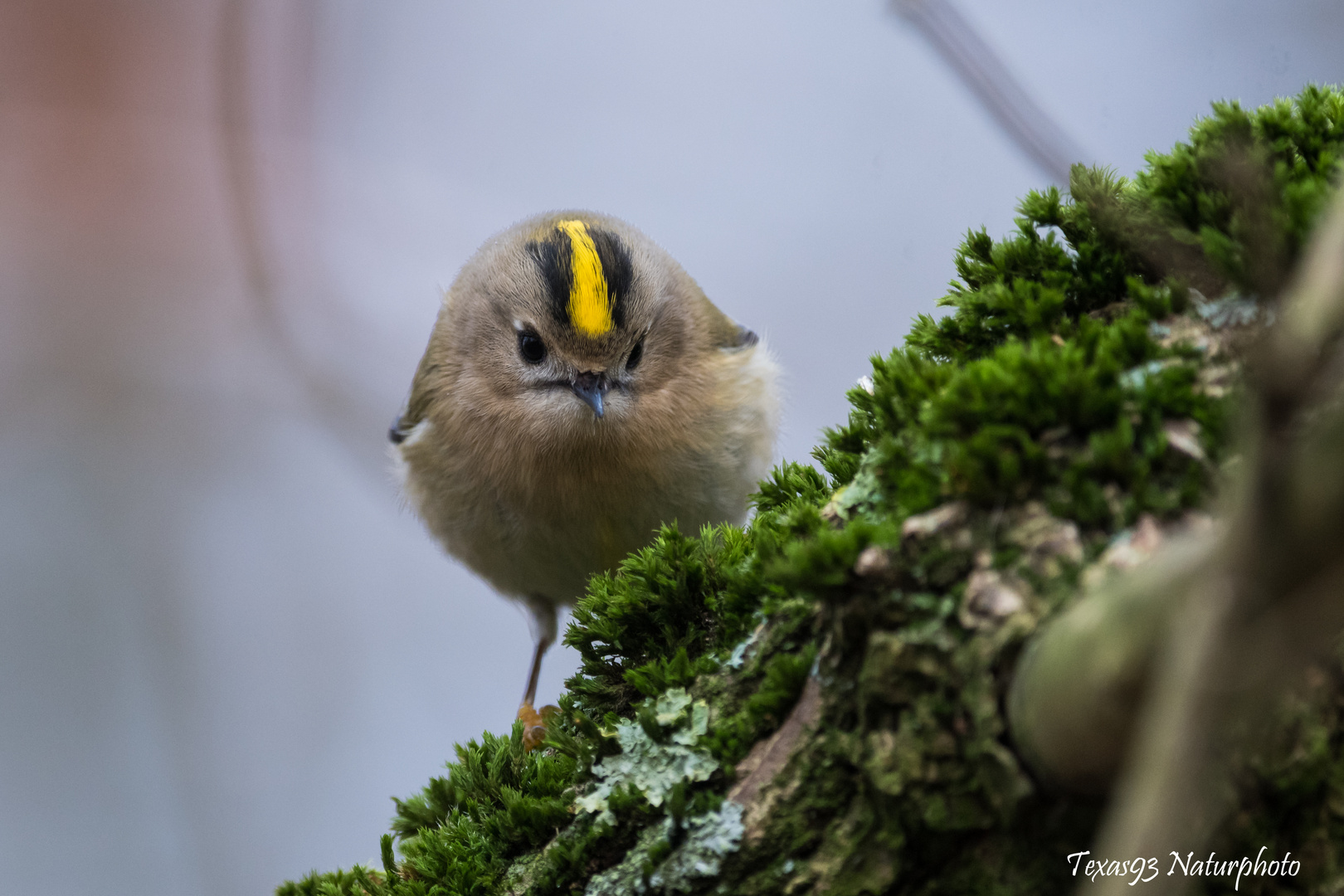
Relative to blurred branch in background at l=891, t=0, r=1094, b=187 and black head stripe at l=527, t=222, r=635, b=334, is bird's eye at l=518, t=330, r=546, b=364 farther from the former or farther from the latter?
blurred branch in background at l=891, t=0, r=1094, b=187

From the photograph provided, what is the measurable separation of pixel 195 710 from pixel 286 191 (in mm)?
2298

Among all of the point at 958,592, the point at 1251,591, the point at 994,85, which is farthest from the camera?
the point at 994,85

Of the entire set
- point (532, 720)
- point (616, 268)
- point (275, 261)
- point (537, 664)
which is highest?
point (275, 261)

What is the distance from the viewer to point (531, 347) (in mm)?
2783

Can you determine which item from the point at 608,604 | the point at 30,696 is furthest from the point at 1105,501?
the point at 30,696

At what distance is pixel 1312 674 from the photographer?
0.99 m

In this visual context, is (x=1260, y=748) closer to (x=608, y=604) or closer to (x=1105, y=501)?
(x=1105, y=501)

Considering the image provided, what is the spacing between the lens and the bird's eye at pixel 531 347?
2.76 metres

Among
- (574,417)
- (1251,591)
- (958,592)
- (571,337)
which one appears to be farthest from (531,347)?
(1251,591)

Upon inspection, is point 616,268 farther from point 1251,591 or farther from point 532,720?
point 1251,591

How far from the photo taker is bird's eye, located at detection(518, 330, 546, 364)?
2758 mm

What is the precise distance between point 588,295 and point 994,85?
1.66 metres

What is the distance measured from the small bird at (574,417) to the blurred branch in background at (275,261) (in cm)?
124

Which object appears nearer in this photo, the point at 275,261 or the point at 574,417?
the point at 574,417
